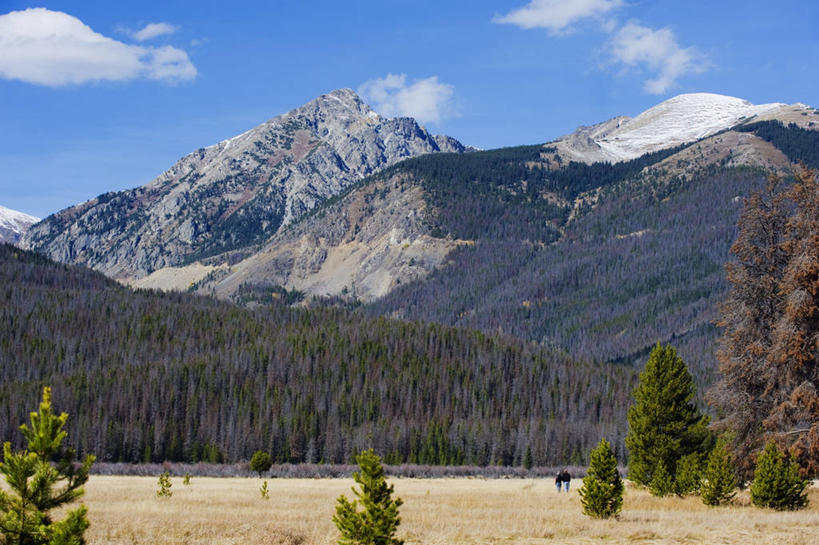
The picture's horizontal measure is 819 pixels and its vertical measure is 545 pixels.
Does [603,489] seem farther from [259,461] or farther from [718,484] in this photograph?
[259,461]

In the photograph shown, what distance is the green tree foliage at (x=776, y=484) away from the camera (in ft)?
112

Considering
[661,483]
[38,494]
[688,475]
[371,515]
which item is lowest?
[661,483]

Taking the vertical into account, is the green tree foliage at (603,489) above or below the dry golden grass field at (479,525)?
above

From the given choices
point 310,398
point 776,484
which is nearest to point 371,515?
point 776,484

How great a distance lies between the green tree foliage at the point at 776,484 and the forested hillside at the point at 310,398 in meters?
99.3

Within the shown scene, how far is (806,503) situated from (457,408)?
449ft

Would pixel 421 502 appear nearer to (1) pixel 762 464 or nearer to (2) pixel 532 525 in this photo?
(2) pixel 532 525

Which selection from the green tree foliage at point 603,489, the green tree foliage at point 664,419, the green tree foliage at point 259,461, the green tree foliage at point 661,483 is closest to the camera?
the green tree foliage at point 603,489

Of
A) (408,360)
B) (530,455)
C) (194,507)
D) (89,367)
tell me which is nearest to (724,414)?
(194,507)

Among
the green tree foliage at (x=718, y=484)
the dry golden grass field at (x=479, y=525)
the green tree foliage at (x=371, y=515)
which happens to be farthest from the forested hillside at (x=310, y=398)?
the green tree foliage at (x=371, y=515)

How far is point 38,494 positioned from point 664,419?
121 ft

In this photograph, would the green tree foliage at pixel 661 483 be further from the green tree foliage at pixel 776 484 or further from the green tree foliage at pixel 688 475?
the green tree foliage at pixel 776 484

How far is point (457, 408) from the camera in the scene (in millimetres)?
171375

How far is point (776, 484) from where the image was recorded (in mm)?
34344
